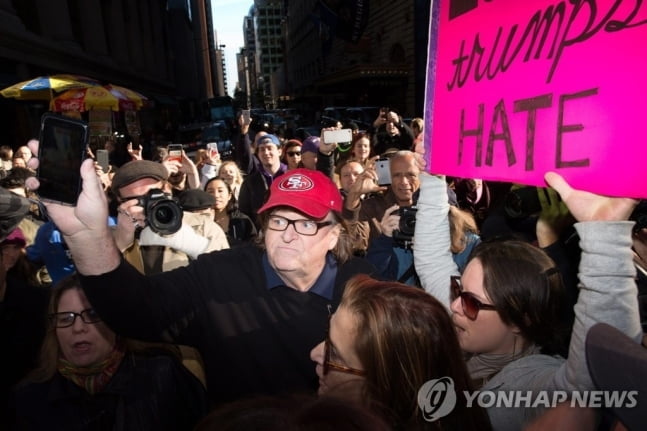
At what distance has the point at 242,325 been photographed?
69.4 inches

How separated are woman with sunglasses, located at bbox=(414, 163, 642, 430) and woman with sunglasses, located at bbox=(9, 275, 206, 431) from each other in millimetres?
1164

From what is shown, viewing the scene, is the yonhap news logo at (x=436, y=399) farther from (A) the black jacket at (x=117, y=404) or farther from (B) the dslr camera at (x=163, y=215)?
(B) the dslr camera at (x=163, y=215)

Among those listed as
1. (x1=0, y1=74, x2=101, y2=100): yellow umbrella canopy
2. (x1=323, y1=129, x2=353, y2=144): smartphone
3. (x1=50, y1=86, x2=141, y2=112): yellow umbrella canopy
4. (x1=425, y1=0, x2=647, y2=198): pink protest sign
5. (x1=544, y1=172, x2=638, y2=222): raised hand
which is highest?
(x1=0, y1=74, x2=101, y2=100): yellow umbrella canopy

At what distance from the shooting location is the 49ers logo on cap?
1.92 m

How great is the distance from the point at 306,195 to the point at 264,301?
47cm

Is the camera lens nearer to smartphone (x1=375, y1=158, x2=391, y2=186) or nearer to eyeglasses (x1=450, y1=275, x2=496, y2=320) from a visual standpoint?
eyeglasses (x1=450, y1=275, x2=496, y2=320)

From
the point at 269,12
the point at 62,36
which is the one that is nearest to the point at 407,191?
the point at 62,36

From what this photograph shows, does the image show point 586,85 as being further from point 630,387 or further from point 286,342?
point 286,342

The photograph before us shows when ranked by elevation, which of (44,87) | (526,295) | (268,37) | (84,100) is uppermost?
(268,37)

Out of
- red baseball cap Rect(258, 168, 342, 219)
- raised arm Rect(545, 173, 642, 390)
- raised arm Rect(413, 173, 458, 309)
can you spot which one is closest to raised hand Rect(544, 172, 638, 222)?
raised arm Rect(545, 173, 642, 390)

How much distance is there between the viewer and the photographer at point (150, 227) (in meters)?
2.17

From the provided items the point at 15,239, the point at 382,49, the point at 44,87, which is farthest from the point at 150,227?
the point at 382,49

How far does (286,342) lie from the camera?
176 centimetres

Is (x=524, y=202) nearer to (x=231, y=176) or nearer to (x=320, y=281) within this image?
(x=320, y=281)
